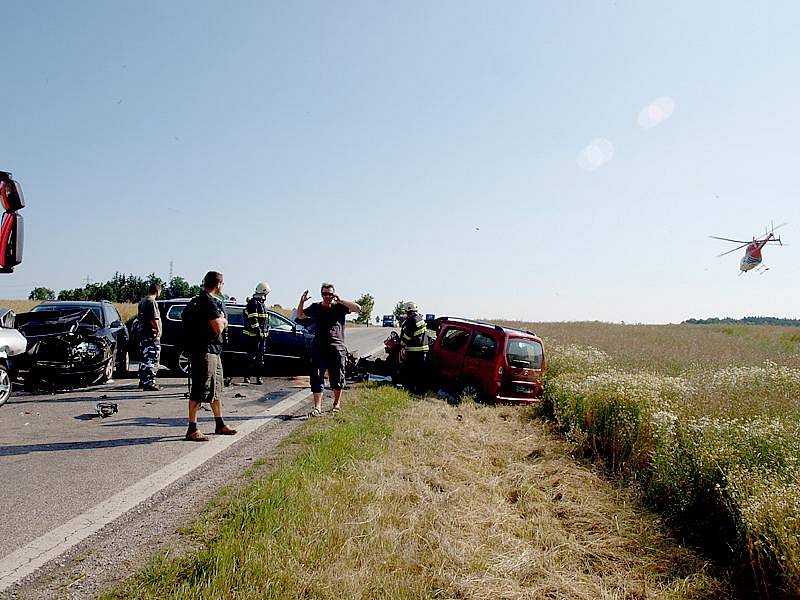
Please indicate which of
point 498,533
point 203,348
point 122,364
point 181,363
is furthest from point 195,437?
point 122,364

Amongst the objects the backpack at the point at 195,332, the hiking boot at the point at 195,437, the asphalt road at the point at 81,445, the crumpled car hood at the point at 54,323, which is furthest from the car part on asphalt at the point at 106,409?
the crumpled car hood at the point at 54,323

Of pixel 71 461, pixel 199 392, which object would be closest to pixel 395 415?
pixel 199 392

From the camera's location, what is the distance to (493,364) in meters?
9.67

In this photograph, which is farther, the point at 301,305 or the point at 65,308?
the point at 65,308

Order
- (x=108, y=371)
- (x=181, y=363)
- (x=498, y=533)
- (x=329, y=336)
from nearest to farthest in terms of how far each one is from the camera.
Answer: (x=498, y=533) < (x=329, y=336) < (x=108, y=371) < (x=181, y=363)

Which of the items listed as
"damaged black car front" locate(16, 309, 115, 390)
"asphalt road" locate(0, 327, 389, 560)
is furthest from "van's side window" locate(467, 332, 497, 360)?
"damaged black car front" locate(16, 309, 115, 390)

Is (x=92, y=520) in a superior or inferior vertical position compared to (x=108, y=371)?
inferior

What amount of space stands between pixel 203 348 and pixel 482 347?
5.21 meters

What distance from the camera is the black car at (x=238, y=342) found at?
474 inches

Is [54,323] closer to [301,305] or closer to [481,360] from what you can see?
[301,305]

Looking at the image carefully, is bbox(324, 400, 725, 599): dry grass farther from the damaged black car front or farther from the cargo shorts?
the damaged black car front

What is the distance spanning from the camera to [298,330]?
41.4 feet

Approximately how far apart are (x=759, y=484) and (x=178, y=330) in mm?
11274

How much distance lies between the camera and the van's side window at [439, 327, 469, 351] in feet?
34.6
